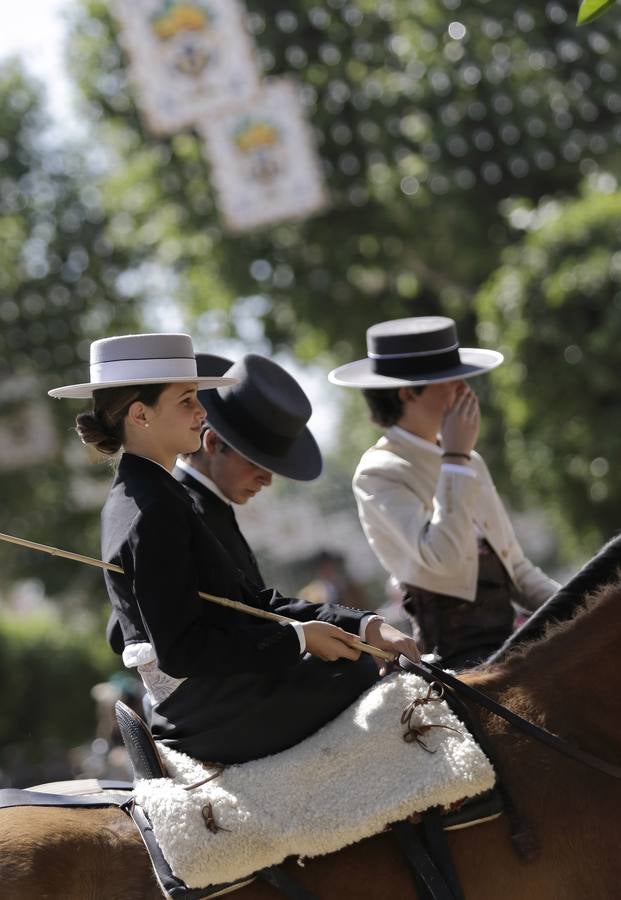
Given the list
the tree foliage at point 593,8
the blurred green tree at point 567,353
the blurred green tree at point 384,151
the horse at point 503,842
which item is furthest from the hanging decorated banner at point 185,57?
the tree foliage at point 593,8

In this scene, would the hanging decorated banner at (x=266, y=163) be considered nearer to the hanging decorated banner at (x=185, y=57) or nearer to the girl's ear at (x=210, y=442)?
the hanging decorated banner at (x=185, y=57)

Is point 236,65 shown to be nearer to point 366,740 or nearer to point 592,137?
point 592,137

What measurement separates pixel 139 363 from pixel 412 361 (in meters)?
1.54

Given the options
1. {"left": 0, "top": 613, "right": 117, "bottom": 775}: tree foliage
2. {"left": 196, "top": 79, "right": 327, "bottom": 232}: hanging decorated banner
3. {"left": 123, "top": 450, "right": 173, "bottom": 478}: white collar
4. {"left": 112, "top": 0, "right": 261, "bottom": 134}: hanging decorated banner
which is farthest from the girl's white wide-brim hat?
{"left": 0, "top": 613, "right": 117, "bottom": 775}: tree foliage

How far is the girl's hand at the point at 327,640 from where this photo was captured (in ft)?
10.8

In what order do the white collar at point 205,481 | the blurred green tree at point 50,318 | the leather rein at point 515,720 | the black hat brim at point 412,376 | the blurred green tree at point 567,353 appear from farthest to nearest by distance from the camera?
1. the blurred green tree at point 50,318
2. the blurred green tree at point 567,353
3. the black hat brim at point 412,376
4. the white collar at point 205,481
5. the leather rein at point 515,720

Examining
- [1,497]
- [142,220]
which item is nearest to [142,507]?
[142,220]

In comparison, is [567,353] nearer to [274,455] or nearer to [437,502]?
[437,502]

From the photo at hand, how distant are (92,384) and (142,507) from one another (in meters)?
0.42

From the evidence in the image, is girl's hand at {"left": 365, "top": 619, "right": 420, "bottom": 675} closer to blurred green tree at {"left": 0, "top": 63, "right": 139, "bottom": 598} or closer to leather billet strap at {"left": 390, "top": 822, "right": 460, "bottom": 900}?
leather billet strap at {"left": 390, "top": 822, "right": 460, "bottom": 900}

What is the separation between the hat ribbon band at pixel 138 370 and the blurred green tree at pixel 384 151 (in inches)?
597

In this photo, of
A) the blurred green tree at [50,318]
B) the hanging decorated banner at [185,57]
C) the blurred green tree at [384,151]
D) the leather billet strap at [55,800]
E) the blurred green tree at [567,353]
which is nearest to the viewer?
the leather billet strap at [55,800]

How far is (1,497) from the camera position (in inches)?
1067

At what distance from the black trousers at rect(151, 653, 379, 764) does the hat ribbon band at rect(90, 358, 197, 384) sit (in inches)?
33.3
